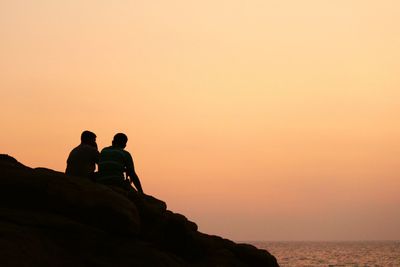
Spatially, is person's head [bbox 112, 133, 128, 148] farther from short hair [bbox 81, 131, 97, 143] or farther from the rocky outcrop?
the rocky outcrop

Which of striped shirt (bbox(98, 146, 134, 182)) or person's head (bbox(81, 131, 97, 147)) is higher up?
person's head (bbox(81, 131, 97, 147))

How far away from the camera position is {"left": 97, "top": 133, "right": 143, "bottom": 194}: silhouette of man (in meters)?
17.3

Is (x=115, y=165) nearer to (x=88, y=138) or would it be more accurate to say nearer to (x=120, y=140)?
(x=120, y=140)

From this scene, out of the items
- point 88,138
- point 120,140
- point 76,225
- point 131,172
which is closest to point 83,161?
point 88,138

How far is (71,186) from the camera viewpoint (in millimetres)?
14891

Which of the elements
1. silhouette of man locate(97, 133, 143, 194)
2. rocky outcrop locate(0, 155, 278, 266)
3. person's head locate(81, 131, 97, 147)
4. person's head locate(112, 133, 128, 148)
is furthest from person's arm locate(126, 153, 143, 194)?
person's head locate(81, 131, 97, 147)

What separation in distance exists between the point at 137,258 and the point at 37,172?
346 centimetres

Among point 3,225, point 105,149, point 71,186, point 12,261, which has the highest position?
point 105,149

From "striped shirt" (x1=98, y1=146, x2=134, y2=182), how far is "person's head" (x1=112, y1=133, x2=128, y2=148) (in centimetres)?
28

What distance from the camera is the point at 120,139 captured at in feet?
57.8

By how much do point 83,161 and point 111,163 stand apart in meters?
0.78

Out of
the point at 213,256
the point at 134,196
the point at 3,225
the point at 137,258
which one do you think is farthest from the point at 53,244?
the point at 213,256

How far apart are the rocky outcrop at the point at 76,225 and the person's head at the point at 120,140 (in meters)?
1.52

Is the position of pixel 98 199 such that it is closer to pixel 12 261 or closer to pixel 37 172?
pixel 37 172
